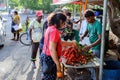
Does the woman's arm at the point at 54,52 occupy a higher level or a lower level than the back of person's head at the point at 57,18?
lower

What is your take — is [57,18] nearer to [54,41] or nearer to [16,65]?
[54,41]

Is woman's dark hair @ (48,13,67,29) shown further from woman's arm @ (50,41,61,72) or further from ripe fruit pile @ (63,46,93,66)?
ripe fruit pile @ (63,46,93,66)

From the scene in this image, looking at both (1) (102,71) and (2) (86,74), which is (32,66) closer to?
(2) (86,74)

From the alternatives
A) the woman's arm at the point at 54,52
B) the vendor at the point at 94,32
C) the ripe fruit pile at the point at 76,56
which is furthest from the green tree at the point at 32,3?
the woman's arm at the point at 54,52

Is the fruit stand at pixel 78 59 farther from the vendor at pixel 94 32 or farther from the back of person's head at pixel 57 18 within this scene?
the back of person's head at pixel 57 18

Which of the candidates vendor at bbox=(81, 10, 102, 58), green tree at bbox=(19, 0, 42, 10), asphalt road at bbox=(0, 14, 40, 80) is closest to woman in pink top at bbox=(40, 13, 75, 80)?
vendor at bbox=(81, 10, 102, 58)

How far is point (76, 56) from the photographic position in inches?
202

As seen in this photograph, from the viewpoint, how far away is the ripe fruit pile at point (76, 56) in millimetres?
5025

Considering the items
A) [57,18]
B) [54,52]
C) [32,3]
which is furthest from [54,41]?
[32,3]

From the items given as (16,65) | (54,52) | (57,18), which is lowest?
(16,65)

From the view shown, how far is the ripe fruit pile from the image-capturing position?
5.02 m

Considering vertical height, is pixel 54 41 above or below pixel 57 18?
below

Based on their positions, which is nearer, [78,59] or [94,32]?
[78,59]

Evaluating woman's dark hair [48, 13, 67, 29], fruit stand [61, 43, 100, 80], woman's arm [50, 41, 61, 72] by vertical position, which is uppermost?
woman's dark hair [48, 13, 67, 29]
